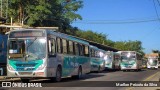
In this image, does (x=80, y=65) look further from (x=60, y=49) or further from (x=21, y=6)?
(x=21, y=6)

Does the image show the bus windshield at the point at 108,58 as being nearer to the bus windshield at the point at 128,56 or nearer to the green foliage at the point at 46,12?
the bus windshield at the point at 128,56

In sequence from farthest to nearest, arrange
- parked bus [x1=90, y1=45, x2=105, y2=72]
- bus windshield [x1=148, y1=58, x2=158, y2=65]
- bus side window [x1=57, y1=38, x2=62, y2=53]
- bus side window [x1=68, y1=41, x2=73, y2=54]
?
bus windshield [x1=148, y1=58, x2=158, y2=65] < parked bus [x1=90, y1=45, x2=105, y2=72] < bus side window [x1=68, y1=41, x2=73, y2=54] < bus side window [x1=57, y1=38, x2=62, y2=53]

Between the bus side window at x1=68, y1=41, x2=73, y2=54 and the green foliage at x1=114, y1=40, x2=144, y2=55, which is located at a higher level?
the green foliage at x1=114, y1=40, x2=144, y2=55

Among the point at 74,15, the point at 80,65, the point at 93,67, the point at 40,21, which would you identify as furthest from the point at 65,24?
the point at 80,65

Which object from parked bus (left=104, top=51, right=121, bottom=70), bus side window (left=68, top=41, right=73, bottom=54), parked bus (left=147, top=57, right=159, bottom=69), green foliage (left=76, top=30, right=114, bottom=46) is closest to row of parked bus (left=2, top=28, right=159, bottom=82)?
→ bus side window (left=68, top=41, right=73, bottom=54)

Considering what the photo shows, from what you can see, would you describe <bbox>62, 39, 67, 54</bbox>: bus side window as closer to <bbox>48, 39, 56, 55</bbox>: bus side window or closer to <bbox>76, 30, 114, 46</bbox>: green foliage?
<bbox>48, 39, 56, 55</bbox>: bus side window

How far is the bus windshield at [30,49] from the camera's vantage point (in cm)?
1986

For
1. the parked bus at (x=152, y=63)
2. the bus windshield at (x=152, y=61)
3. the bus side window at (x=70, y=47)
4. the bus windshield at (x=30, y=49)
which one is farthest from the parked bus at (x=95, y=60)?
the bus windshield at (x=152, y=61)

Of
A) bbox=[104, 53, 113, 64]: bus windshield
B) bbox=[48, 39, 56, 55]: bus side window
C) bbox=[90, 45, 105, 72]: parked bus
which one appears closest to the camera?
bbox=[48, 39, 56, 55]: bus side window

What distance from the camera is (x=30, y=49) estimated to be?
784 inches

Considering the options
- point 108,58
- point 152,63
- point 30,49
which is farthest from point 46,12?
point 152,63

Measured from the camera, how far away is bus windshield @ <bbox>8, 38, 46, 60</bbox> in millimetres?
19859

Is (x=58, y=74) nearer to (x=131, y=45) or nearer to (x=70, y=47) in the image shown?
(x=70, y=47)

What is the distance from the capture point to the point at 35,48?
19922mm
